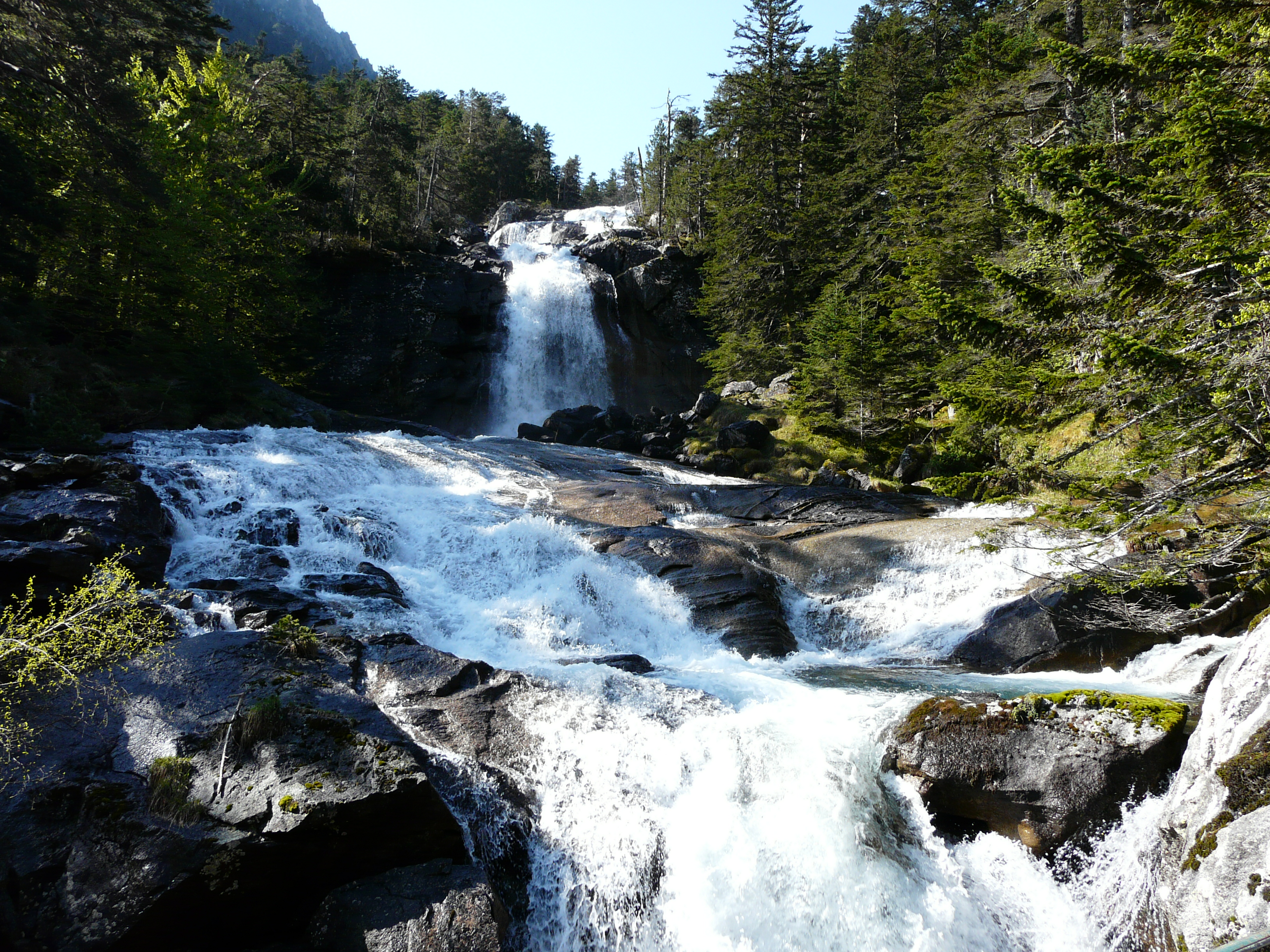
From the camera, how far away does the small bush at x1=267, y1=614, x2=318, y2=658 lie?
7082mm

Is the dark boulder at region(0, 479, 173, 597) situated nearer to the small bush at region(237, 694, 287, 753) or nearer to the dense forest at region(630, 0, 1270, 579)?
the small bush at region(237, 694, 287, 753)

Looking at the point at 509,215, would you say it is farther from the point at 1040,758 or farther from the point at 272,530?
the point at 1040,758

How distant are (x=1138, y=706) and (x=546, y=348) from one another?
103ft

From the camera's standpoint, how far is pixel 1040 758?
557cm

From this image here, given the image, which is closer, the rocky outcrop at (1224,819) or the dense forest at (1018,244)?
the rocky outcrop at (1224,819)

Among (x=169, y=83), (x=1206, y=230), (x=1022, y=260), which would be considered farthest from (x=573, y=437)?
(x=1206, y=230)

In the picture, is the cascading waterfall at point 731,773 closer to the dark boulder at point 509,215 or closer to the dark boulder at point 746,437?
the dark boulder at point 746,437

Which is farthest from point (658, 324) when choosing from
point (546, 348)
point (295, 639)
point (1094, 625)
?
point (295, 639)

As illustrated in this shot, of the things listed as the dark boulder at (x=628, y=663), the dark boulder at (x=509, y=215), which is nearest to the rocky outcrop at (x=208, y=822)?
the dark boulder at (x=628, y=663)

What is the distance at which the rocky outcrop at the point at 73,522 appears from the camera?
7.76 meters

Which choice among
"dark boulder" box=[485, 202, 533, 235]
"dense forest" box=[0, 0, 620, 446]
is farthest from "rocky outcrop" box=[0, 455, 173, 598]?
"dark boulder" box=[485, 202, 533, 235]

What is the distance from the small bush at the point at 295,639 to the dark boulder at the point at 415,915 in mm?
2847

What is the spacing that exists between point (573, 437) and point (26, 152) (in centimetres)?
1804

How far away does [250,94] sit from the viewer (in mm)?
34531
